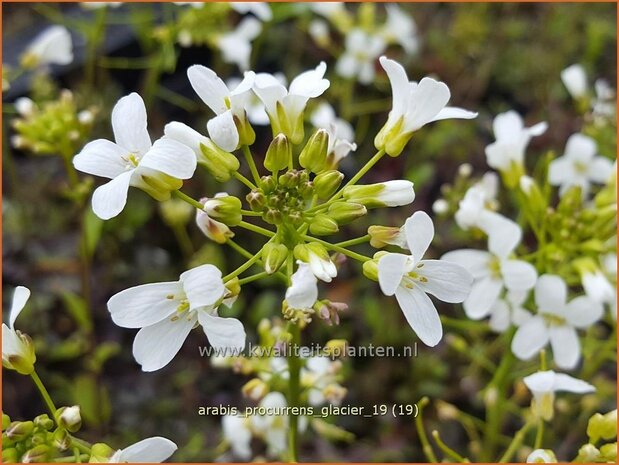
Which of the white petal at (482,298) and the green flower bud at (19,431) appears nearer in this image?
the green flower bud at (19,431)

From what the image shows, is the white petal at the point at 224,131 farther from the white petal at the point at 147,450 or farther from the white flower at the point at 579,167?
the white flower at the point at 579,167

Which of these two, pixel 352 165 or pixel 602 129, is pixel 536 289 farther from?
pixel 352 165

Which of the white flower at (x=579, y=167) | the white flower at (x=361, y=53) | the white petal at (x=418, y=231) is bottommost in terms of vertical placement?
the white petal at (x=418, y=231)

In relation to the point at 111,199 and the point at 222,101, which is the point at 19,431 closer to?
the point at 111,199

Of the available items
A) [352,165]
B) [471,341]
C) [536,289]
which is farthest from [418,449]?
[352,165]

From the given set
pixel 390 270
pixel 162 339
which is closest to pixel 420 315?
pixel 390 270

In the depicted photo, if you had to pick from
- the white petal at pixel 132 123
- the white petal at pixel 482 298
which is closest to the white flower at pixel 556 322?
the white petal at pixel 482 298

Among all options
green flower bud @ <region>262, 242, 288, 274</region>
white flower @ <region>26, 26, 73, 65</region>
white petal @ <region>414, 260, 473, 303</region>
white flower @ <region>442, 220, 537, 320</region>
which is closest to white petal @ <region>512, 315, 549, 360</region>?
white flower @ <region>442, 220, 537, 320</region>
